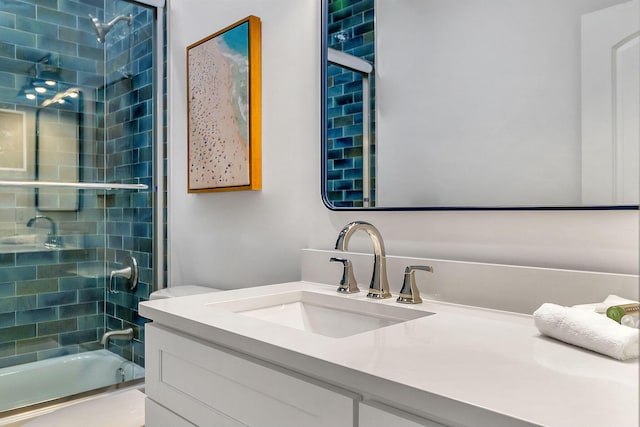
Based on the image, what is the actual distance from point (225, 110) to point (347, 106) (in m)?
0.64

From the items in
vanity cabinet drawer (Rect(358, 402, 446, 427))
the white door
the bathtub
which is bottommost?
the bathtub

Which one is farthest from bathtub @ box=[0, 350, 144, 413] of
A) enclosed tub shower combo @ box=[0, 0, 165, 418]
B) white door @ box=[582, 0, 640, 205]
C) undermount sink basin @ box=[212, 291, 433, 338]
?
white door @ box=[582, 0, 640, 205]

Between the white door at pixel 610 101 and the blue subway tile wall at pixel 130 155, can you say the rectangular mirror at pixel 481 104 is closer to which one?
the white door at pixel 610 101

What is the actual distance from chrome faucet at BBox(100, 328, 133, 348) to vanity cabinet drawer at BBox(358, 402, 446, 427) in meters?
1.85

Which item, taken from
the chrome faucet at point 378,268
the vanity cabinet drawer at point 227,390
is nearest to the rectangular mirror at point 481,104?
the chrome faucet at point 378,268

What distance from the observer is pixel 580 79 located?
1002 mm

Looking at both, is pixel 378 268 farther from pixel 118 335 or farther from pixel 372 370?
pixel 118 335

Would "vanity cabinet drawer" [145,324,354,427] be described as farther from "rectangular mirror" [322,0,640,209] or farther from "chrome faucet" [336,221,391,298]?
"rectangular mirror" [322,0,640,209]

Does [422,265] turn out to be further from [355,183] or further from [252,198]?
[252,198]

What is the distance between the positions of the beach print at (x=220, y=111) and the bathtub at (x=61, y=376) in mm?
920

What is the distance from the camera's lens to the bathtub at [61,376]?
1.96 m

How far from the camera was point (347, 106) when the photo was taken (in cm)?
147

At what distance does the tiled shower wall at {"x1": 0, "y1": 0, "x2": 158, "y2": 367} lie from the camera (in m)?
2.02

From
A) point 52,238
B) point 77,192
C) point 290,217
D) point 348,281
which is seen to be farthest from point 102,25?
point 348,281
